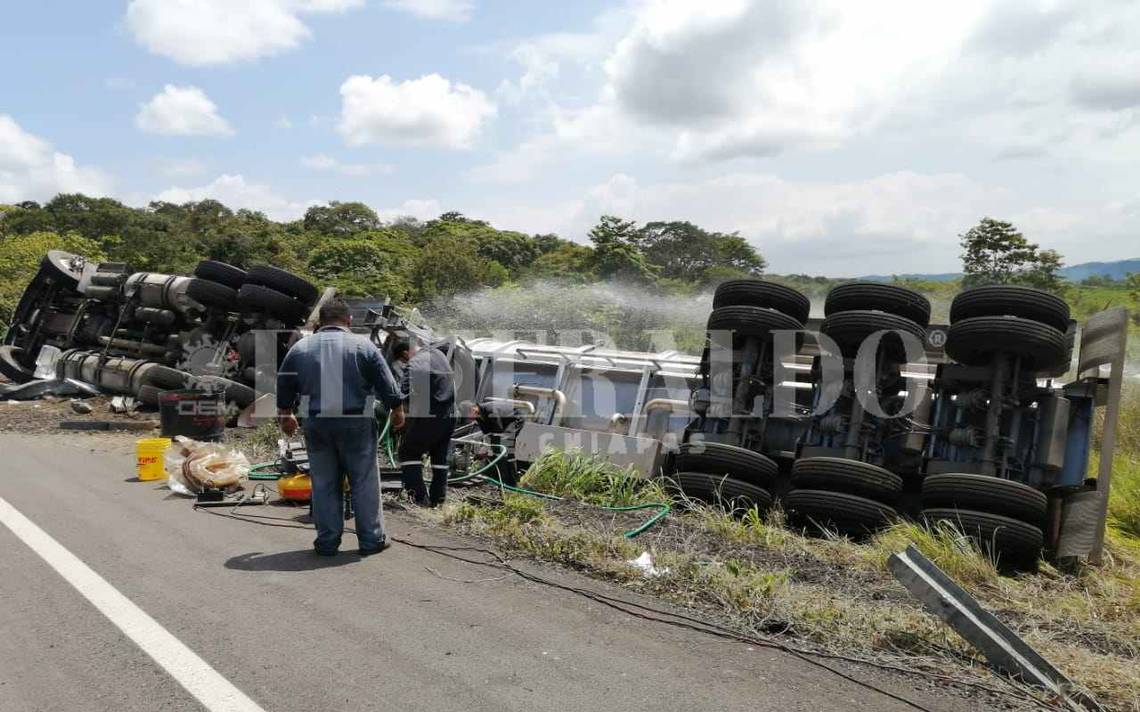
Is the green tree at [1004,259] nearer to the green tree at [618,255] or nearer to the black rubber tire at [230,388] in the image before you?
the green tree at [618,255]

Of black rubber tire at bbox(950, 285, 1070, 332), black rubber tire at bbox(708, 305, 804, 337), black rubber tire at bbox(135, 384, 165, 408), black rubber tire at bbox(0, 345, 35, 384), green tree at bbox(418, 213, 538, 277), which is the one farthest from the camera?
green tree at bbox(418, 213, 538, 277)

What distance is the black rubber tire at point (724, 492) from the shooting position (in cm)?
778

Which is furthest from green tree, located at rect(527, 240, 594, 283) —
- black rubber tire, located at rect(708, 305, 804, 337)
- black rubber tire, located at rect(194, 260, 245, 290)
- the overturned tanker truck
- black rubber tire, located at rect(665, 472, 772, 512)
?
black rubber tire, located at rect(665, 472, 772, 512)

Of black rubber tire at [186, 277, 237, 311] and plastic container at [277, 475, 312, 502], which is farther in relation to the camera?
black rubber tire at [186, 277, 237, 311]

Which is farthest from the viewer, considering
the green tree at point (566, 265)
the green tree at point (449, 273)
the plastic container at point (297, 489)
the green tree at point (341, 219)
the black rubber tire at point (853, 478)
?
the green tree at point (341, 219)

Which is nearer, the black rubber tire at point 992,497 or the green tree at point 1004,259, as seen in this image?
the black rubber tire at point 992,497

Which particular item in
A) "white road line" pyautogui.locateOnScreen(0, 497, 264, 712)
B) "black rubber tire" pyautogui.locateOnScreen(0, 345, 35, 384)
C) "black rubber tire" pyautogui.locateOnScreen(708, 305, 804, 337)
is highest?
"black rubber tire" pyautogui.locateOnScreen(708, 305, 804, 337)

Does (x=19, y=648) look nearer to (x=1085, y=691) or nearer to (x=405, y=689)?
(x=405, y=689)

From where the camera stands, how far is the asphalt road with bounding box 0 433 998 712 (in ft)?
11.9

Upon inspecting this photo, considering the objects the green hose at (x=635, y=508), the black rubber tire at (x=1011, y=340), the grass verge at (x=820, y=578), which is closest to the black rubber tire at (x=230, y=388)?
the green hose at (x=635, y=508)

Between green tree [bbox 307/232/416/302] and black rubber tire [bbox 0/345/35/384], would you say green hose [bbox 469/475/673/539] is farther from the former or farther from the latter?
green tree [bbox 307/232/416/302]

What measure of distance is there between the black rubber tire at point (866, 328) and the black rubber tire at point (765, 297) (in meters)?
0.53

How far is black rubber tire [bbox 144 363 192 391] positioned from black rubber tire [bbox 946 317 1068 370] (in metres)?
10.5

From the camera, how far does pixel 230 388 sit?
486 inches
